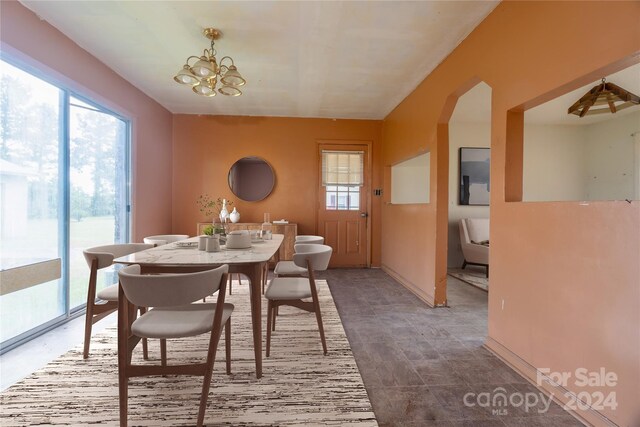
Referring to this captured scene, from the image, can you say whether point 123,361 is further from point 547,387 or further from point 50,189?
point 547,387

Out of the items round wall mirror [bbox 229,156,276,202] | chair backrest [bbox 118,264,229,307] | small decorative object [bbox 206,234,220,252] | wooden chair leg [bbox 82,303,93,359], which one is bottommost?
wooden chair leg [bbox 82,303,93,359]

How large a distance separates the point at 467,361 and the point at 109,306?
8.77 ft

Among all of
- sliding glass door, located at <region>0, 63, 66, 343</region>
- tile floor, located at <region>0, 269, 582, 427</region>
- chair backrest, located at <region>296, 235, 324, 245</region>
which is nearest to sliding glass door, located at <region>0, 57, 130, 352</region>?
sliding glass door, located at <region>0, 63, 66, 343</region>

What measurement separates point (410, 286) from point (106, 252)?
3.49 meters

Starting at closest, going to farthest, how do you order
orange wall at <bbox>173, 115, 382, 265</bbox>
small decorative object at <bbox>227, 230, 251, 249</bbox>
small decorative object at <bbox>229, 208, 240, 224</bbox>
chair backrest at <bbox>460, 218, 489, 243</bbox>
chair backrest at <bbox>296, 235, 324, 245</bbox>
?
small decorative object at <bbox>227, 230, 251, 249</bbox> < chair backrest at <bbox>296, 235, 324, 245</bbox> < small decorative object at <bbox>229, 208, 240, 224</bbox> < chair backrest at <bbox>460, 218, 489, 243</bbox> < orange wall at <bbox>173, 115, 382, 265</bbox>

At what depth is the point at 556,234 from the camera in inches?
66.1

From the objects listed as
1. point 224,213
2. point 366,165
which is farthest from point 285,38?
point 366,165

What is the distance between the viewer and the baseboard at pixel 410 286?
130 inches

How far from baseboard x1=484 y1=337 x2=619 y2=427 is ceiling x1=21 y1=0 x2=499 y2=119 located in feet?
8.81

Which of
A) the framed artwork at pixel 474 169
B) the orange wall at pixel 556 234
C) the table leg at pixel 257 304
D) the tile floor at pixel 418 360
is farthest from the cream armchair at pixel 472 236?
the table leg at pixel 257 304

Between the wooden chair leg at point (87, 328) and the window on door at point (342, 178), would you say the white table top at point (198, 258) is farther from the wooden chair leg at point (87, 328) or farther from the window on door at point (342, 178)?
the window on door at point (342, 178)

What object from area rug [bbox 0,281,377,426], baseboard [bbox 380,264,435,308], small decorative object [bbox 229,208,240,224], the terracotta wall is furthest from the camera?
small decorative object [bbox 229,208,240,224]

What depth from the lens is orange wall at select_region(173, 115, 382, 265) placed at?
16.6 feet

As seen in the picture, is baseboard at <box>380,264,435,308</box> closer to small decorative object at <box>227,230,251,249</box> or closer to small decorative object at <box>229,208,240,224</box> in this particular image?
small decorative object at <box>227,230,251,249</box>
